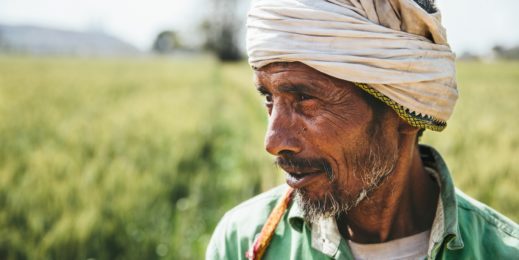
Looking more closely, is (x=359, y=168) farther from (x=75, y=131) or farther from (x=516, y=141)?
(x=75, y=131)

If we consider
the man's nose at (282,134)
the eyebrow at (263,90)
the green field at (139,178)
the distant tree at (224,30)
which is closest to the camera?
the man's nose at (282,134)

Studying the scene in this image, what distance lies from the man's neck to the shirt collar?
89 mm

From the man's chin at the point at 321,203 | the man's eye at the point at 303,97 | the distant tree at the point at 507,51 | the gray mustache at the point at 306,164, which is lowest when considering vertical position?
the distant tree at the point at 507,51

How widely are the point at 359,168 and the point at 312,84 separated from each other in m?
0.33

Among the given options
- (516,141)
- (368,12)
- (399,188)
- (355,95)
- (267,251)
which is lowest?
(516,141)

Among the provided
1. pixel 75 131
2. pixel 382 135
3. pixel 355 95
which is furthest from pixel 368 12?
pixel 75 131

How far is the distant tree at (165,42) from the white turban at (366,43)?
83.7 metres

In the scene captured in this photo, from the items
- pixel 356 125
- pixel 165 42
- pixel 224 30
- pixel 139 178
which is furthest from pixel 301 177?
pixel 165 42

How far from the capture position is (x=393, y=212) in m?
1.77

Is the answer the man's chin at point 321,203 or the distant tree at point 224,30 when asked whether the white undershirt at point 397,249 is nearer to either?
the man's chin at point 321,203

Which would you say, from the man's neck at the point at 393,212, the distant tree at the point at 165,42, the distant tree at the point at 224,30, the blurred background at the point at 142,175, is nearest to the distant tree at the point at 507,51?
the blurred background at the point at 142,175

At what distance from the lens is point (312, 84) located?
1.58m

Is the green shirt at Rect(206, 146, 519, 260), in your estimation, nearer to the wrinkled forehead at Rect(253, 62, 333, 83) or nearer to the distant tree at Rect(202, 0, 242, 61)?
the wrinkled forehead at Rect(253, 62, 333, 83)

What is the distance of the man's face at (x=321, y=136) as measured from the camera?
5.10 ft
